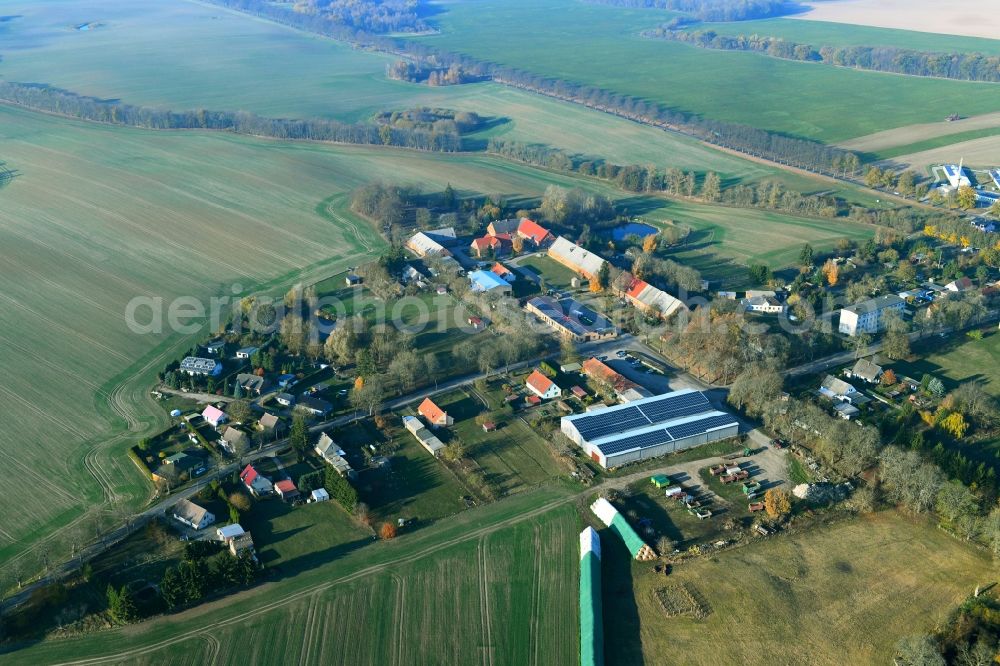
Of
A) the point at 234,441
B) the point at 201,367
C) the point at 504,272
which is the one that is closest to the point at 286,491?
the point at 234,441

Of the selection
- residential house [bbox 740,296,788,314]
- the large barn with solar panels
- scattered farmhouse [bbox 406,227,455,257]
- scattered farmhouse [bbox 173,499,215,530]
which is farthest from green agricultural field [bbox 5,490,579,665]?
scattered farmhouse [bbox 406,227,455,257]

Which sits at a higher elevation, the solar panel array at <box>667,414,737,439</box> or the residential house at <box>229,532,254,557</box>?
the solar panel array at <box>667,414,737,439</box>

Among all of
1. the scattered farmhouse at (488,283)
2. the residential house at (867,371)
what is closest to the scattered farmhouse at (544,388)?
the scattered farmhouse at (488,283)

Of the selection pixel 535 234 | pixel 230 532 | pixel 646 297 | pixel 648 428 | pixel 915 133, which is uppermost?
pixel 915 133

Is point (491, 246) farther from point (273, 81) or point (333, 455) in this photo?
point (273, 81)

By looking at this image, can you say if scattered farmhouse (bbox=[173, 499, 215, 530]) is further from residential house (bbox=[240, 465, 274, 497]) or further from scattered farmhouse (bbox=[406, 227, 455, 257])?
scattered farmhouse (bbox=[406, 227, 455, 257])

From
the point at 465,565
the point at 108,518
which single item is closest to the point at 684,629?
the point at 465,565
